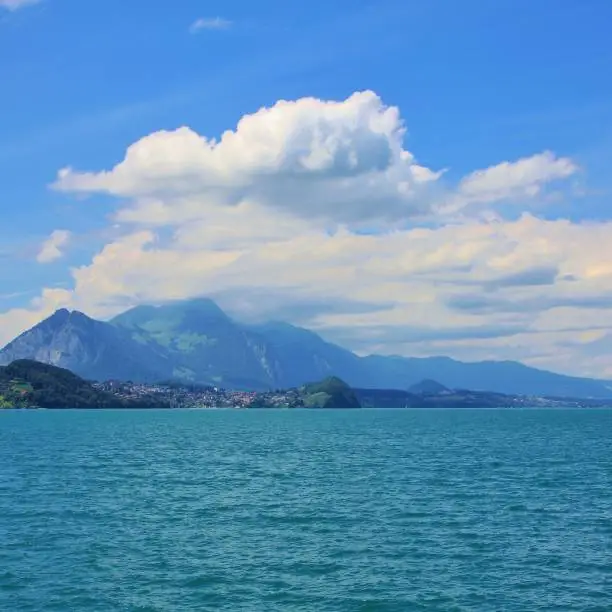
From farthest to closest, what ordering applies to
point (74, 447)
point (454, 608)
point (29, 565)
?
point (74, 447), point (29, 565), point (454, 608)

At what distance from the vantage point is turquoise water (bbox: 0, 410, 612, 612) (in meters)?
51.5

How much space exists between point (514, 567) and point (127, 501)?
4995cm

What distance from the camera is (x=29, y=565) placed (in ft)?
193

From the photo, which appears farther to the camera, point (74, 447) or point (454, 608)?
point (74, 447)

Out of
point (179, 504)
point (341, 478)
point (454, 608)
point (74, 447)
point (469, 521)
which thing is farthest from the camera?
point (74, 447)

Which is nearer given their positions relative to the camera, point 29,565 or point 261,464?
point 29,565

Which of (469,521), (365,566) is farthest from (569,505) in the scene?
(365,566)

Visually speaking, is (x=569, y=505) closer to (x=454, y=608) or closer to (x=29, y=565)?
(x=454, y=608)

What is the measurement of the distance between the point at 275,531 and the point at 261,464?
6982 centimetres

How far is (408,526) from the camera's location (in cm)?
7569

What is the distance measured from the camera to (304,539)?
69000mm

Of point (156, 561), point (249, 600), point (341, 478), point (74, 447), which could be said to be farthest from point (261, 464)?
point (249, 600)

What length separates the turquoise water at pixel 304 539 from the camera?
51.5 metres

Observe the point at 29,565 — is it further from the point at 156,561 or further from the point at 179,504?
the point at 179,504
